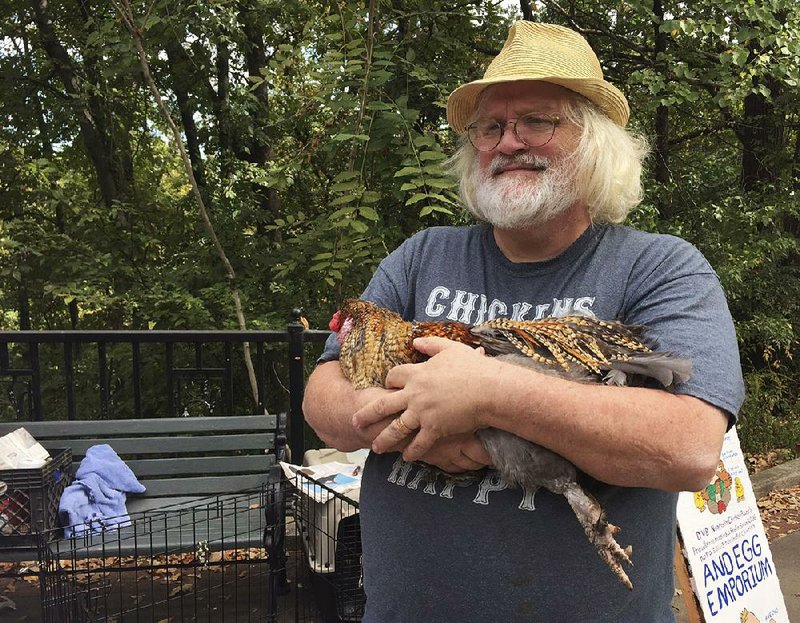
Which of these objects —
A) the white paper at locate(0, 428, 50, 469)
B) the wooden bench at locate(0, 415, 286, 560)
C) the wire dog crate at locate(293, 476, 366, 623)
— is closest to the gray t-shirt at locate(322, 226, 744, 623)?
the wire dog crate at locate(293, 476, 366, 623)

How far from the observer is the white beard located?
4.86 feet

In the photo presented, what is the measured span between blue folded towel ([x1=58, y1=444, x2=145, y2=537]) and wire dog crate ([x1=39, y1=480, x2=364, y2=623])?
0.28 feet

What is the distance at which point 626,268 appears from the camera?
1425 millimetres

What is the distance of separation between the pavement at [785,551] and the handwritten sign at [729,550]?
455 mm

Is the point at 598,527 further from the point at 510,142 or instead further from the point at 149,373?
the point at 149,373

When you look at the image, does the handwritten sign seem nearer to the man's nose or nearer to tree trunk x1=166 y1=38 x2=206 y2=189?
the man's nose

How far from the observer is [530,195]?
4.84 ft

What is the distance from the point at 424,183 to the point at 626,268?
2257mm

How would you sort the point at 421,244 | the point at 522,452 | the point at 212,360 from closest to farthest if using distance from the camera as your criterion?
the point at 522,452
the point at 421,244
the point at 212,360

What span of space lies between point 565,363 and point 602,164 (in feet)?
1.85

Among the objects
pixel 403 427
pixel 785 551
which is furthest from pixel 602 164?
pixel 785 551

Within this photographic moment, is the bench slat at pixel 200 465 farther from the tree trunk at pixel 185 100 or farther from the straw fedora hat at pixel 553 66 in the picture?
the tree trunk at pixel 185 100

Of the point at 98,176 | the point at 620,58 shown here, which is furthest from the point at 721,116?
the point at 98,176

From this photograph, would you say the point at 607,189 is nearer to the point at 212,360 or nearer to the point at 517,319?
the point at 517,319
